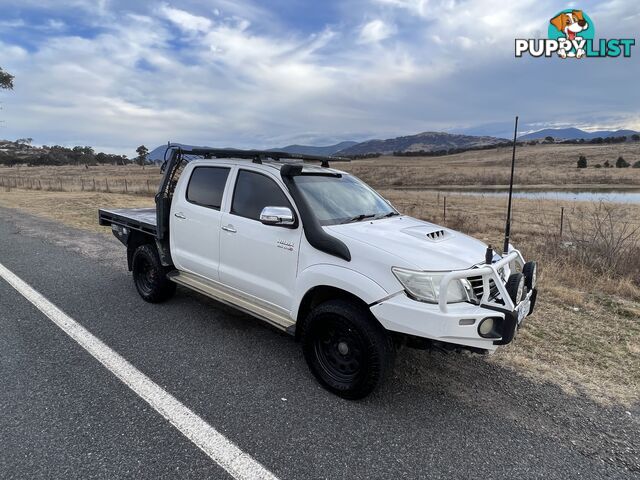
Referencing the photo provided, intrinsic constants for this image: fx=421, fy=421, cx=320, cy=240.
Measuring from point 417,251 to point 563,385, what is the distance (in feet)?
5.92

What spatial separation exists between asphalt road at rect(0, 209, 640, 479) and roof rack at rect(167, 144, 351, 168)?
1866 millimetres

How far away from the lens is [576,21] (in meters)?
16.3

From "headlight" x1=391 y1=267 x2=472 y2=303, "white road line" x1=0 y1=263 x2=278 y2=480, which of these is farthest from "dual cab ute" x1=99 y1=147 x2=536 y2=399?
"white road line" x1=0 y1=263 x2=278 y2=480

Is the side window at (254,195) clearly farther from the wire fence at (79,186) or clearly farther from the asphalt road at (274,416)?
the wire fence at (79,186)

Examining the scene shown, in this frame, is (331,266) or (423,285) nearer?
(423,285)

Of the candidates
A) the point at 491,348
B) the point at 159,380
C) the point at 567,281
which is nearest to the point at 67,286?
the point at 159,380

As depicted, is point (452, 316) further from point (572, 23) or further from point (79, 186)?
point (79, 186)

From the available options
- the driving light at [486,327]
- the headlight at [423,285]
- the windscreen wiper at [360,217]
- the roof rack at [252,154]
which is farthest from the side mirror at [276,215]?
the driving light at [486,327]

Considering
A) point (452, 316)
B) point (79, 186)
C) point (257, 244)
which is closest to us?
point (452, 316)

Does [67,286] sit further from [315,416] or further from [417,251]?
[417,251]

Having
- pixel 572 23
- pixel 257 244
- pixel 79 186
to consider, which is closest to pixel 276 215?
pixel 257 244

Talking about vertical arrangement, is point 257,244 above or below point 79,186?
above

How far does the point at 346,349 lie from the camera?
337cm

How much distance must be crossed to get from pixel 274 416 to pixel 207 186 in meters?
2.66
